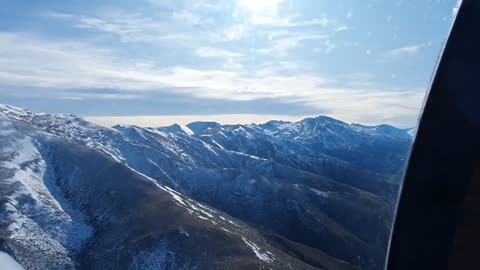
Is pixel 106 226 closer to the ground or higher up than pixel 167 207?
closer to the ground

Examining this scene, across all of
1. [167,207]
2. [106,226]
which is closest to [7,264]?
[167,207]

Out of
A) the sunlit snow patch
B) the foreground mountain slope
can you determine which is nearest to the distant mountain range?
the foreground mountain slope

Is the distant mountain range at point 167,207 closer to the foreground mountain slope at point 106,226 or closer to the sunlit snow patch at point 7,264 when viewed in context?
the foreground mountain slope at point 106,226

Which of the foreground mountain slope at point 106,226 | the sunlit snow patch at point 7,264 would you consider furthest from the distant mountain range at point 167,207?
the sunlit snow patch at point 7,264

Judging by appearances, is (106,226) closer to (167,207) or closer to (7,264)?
(167,207)

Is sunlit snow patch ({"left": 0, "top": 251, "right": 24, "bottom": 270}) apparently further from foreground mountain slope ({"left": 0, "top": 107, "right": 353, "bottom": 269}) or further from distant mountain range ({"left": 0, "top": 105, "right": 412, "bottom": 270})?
foreground mountain slope ({"left": 0, "top": 107, "right": 353, "bottom": 269})
